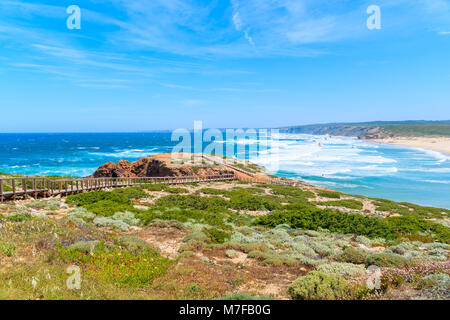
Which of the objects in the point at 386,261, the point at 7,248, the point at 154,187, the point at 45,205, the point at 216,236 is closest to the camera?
the point at 7,248

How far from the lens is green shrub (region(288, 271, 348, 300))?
5469 mm

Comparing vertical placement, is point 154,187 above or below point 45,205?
below

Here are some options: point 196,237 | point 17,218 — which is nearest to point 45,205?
point 17,218

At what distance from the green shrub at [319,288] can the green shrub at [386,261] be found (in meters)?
2.26

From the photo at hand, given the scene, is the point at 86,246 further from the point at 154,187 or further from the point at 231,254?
the point at 154,187

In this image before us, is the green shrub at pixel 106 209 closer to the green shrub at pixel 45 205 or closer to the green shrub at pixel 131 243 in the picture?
the green shrub at pixel 45 205

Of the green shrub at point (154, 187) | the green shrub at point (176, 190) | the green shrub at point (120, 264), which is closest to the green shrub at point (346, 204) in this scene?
the green shrub at point (176, 190)

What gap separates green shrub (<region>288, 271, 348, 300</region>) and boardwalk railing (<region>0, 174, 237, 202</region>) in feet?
45.2

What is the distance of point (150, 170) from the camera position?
3378 cm

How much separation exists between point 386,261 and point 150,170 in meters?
29.8

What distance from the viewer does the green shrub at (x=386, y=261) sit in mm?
7307

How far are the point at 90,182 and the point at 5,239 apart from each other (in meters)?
13.4

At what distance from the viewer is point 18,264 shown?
18.8 ft
